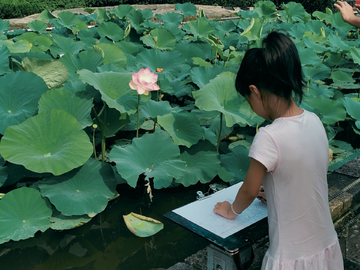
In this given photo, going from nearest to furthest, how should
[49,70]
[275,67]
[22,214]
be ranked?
[275,67] < [22,214] < [49,70]

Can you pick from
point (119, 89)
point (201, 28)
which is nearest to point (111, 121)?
point (119, 89)

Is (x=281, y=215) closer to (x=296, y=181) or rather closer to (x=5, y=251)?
(x=296, y=181)

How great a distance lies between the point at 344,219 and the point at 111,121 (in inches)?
57.1

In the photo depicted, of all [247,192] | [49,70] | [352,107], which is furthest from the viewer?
[352,107]

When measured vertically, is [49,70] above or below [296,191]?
below

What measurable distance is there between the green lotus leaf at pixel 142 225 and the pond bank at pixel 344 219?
1.37 ft

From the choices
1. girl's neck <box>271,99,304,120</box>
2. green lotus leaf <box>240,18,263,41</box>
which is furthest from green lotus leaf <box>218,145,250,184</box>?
green lotus leaf <box>240,18,263,41</box>

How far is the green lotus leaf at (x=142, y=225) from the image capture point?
1931mm

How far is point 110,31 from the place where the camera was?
423 cm

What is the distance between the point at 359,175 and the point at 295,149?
1.35 m

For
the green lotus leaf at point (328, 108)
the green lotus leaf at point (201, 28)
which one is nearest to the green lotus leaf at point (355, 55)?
the green lotus leaf at point (328, 108)

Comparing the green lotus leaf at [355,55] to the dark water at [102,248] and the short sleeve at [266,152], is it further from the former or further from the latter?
the short sleeve at [266,152]

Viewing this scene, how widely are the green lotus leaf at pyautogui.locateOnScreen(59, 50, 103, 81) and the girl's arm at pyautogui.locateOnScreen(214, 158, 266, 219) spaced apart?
1.73 m

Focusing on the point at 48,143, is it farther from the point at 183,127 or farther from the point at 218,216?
the point at 218,216
